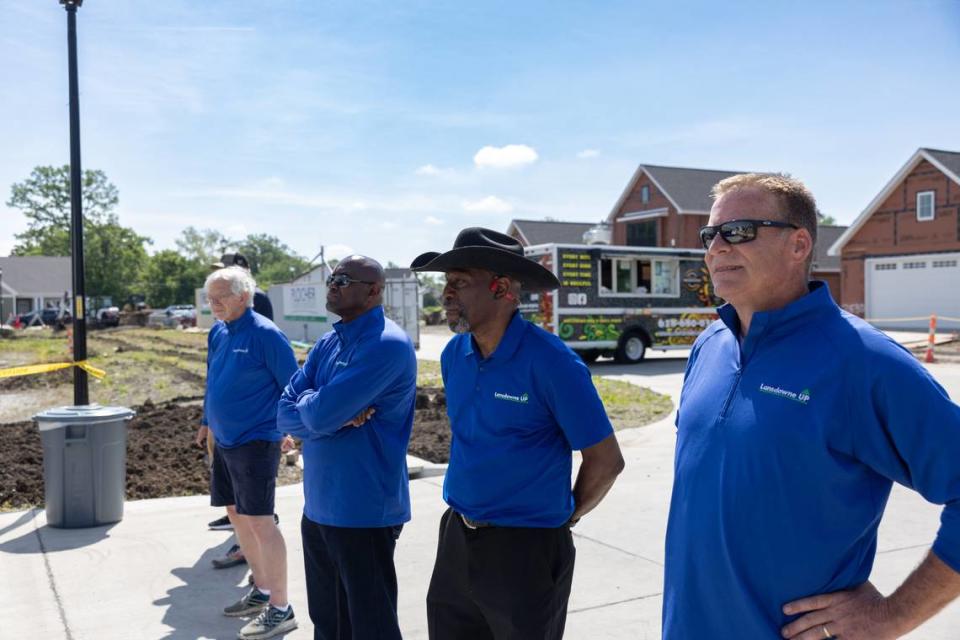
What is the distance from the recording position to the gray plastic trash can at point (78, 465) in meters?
6.12

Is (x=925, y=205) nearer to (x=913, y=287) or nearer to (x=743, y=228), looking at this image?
(x=913, y=287)

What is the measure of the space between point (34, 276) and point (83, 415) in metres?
84.9

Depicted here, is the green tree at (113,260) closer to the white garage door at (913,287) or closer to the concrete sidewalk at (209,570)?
the white garage door at (913,287)

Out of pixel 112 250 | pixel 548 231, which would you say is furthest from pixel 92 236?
pixel 548 231

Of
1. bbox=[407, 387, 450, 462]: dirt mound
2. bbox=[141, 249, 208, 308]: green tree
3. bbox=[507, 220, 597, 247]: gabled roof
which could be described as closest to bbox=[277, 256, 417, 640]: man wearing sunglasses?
bbox=[407, 387, 450, 462]: dirt mound

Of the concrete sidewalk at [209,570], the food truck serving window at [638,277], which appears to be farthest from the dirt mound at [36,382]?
the concrete sidewalk at [209,570]

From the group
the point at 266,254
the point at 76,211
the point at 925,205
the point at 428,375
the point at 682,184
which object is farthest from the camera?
the point at 266,254

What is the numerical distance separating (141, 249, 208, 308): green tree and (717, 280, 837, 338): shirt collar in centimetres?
8072

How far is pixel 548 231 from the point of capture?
50312 mm

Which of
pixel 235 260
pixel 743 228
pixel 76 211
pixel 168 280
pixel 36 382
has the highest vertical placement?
pixel 168 280

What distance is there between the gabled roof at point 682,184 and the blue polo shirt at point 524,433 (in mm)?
39756

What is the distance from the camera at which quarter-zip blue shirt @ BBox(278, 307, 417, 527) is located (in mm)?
3275

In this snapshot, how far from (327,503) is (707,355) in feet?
5.86

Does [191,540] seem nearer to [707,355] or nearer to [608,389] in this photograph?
[707,355]
